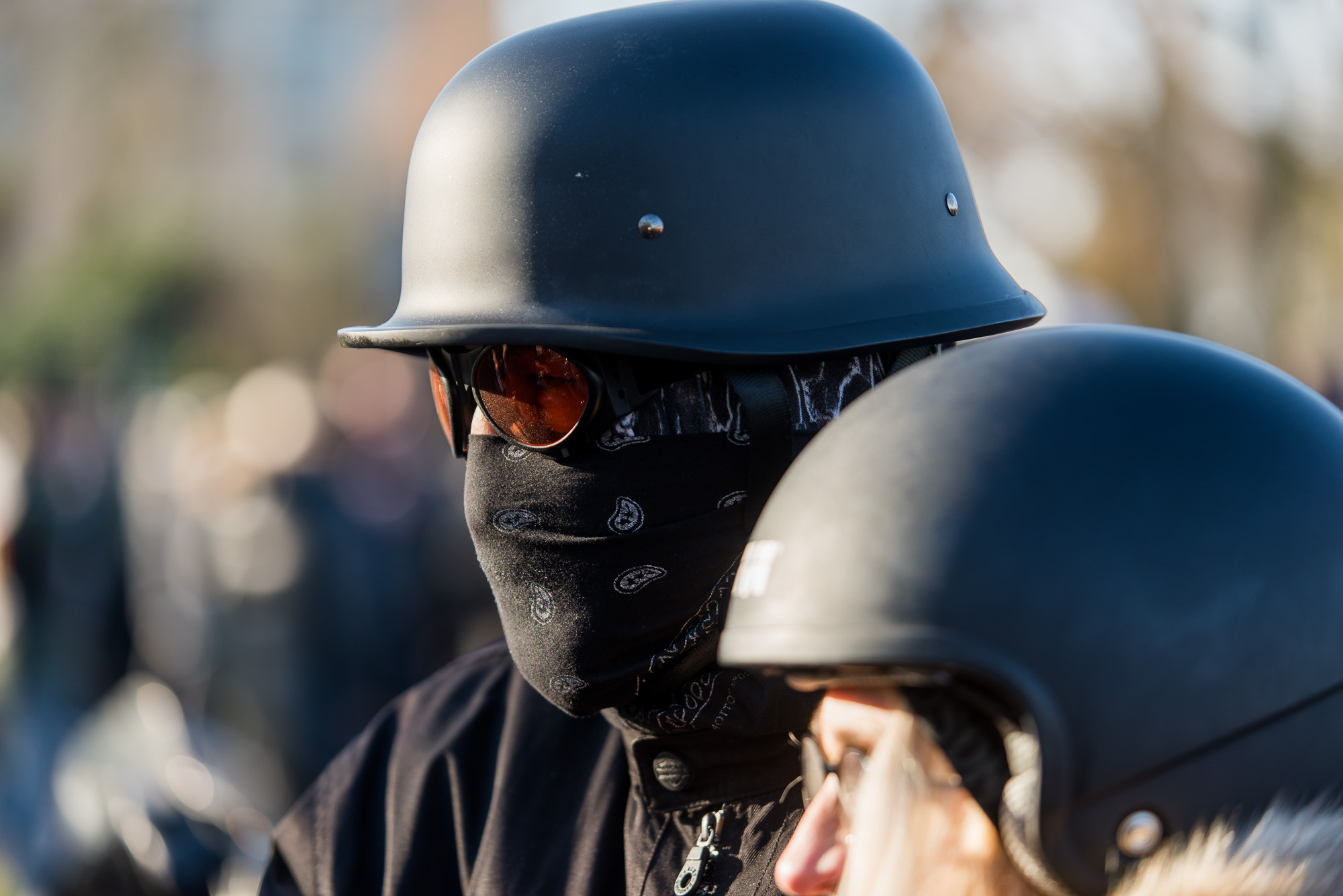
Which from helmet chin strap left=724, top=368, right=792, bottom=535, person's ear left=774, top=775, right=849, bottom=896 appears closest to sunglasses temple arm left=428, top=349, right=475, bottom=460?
helmet chin strap left=724, top=368, right=792, bottom=535

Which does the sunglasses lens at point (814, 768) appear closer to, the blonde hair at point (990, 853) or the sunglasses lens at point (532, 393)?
the blonde hair at point (990, 853)

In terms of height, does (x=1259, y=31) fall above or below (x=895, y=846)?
above

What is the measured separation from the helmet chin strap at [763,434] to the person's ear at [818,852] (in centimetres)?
56

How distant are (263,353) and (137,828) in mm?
28452

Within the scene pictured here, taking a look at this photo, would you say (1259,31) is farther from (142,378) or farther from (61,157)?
(61,157)

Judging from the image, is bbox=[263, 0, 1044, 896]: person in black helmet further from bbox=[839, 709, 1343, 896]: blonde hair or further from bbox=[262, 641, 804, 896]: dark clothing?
bbox=[839, 709, 1343, 896]: blonde hair

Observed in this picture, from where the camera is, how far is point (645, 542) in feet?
6.31

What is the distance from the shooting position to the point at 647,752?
77.9 inches

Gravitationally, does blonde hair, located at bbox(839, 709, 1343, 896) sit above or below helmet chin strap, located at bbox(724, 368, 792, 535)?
below

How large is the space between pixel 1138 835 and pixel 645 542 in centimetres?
84

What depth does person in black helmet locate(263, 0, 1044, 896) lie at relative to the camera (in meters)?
1.92

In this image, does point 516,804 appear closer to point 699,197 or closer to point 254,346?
point 699,197

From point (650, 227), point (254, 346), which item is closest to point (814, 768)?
point (650, 227)

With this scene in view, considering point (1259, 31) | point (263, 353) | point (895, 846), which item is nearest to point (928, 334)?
point (895, 846)
